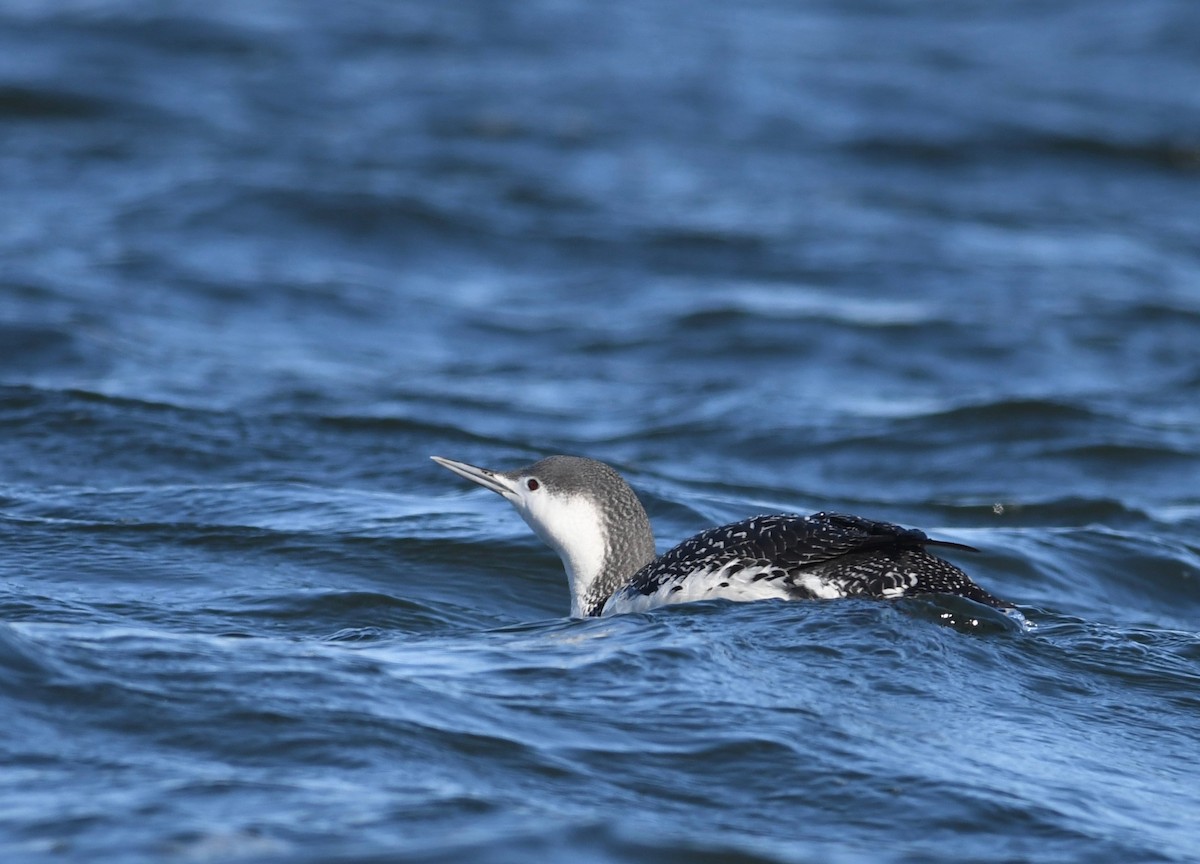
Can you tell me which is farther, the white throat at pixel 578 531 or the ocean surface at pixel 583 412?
the white throat at pixel 578 531

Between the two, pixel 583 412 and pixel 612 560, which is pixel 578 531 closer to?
pixel 612 560

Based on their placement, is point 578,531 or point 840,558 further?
point 578,531

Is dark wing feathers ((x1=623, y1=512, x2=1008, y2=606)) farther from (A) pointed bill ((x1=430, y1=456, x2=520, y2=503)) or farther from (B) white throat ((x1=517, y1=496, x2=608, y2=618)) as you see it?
(A) pointed bill ((x1=430, y1=456, x2=520, y2=503))

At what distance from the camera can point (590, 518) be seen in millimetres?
6426

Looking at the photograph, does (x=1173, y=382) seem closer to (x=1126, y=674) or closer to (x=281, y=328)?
(x=281, y=328)

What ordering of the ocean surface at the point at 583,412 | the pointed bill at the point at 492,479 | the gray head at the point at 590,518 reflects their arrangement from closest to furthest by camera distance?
the ocean surface at the point at 583,412, the gray head at the point at 590,518, the pointed bill at the point at 492,479

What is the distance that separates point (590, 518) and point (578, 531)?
6cm

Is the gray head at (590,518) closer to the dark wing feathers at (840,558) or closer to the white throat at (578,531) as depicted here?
the white throat at (578,531)

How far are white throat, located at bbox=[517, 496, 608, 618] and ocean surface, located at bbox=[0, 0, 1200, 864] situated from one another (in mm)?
429

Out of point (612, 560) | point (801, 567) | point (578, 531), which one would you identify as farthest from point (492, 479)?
point (801, 567)

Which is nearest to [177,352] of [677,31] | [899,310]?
[899,310]

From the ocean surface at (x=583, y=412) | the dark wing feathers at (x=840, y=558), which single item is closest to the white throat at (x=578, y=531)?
the ocean surface at (x=583, y=412)

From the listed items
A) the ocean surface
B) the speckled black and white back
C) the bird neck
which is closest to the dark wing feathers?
the speckled black and white back

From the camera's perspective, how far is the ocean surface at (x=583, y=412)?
4418 millimetres
